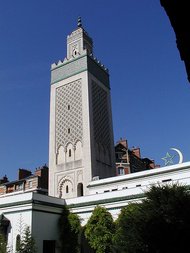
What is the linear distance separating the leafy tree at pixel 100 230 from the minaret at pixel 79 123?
6860 mm

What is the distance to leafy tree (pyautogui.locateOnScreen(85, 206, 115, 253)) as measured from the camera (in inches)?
867

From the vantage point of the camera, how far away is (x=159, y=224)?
1695 cm

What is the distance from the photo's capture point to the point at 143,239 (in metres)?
16.9

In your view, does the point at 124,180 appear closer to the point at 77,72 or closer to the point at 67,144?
the point at 67,144

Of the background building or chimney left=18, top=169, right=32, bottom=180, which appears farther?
the background building

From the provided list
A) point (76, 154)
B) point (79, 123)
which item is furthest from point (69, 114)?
point (76, 154)

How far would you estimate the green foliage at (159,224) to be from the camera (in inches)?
636

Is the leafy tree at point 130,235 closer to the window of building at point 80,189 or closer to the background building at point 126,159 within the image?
the window of building at point 80,189

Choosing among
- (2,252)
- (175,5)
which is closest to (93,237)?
(2,252)

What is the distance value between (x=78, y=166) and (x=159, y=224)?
15.8m

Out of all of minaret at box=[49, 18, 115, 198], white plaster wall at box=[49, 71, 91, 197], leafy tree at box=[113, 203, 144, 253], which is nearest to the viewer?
leafy tree at box=[113, 203, 144, 253]

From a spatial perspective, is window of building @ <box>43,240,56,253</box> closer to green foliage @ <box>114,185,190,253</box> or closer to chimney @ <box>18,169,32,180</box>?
green foliage @ <box>114,185,190,253</box>

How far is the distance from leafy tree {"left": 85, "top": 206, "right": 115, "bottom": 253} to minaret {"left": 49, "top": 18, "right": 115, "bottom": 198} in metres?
6.86

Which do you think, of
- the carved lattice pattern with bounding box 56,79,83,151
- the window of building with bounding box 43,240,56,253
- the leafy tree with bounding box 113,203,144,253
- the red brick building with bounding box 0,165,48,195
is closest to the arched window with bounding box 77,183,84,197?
the carved lattice pattern with bounding box 56,79,83,151
